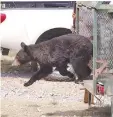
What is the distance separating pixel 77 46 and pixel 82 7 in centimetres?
59

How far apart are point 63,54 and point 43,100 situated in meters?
1.17

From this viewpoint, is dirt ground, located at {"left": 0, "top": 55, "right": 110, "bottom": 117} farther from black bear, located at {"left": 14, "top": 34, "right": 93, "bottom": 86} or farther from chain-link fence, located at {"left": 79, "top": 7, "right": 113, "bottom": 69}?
chain-link fence, located at {"left": 79, "top": 7, "right": 113, "bottom": 69}

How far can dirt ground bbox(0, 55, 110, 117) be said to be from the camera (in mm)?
6539

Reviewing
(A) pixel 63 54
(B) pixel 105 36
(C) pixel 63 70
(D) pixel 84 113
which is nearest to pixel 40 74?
(C) pixel 63 70

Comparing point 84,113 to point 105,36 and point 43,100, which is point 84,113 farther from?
point 105,36

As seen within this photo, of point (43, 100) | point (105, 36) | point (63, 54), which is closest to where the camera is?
point (105, 36)

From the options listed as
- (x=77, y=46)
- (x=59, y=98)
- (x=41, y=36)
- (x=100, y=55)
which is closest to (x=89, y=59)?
(x=77, y=46)

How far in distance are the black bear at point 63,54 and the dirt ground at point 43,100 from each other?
0.52 meters

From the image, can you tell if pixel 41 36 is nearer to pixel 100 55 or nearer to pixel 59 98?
pixel 59 98

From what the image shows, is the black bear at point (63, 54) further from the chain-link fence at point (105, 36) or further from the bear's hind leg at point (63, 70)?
the chain-link fence at point (105, 36)

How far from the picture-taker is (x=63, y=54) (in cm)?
652

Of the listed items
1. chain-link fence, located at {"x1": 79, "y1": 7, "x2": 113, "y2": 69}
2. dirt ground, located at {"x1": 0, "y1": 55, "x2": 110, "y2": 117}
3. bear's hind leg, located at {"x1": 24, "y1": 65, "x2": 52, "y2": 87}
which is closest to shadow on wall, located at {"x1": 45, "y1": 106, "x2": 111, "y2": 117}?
dirt ground, located at {"x1": 0, "y1": 55, "x2": 110, "y2": 117}

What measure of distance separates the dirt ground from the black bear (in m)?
0.52

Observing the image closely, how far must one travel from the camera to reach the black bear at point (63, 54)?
20.6ft
